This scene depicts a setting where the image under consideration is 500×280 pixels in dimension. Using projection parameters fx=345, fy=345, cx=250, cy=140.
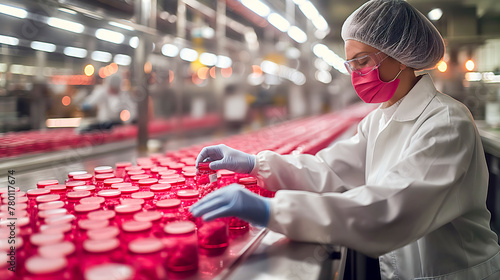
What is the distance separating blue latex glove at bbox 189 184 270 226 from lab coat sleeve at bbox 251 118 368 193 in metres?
0.48

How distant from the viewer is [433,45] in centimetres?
135

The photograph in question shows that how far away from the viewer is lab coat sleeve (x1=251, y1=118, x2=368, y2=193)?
1.43m

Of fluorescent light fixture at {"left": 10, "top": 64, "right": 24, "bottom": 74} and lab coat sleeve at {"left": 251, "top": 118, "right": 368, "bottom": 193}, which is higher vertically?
fluorescent light fixture at {"left": 10, "top": 64, "right": 24, "bottom": 74}

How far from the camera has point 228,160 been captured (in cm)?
143

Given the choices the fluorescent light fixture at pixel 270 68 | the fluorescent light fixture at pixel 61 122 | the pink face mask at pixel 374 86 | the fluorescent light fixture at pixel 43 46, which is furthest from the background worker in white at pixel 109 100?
the pink face mask at pixel 374 86

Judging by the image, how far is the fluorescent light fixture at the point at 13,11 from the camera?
2.42 metres

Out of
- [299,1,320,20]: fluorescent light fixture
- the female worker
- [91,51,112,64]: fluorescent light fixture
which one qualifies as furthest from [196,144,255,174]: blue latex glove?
[91,51,112,64]: fluorescent light fixture

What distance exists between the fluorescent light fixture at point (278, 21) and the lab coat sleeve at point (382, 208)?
287 cm

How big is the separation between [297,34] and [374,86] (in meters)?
4.00

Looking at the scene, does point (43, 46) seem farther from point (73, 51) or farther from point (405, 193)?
point (405, 193)

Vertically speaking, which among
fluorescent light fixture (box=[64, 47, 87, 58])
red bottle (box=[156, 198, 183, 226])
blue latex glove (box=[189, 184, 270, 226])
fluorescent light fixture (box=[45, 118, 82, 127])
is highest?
fluorescent light fixture (box=[64, 47, 87, 58])

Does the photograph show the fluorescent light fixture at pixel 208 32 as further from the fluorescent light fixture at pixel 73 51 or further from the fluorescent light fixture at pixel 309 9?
the fluorescent light fixture at pixel 73 51

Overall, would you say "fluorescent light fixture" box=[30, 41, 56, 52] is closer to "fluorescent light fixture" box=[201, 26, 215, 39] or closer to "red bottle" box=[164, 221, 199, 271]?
"fluorescent light fixture" box=[201, 26, 215, 39]

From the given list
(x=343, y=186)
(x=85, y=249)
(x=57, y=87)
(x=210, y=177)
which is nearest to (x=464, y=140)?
(x=343, y=186)
